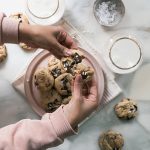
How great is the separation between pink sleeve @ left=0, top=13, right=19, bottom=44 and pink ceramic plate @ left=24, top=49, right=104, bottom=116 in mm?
101

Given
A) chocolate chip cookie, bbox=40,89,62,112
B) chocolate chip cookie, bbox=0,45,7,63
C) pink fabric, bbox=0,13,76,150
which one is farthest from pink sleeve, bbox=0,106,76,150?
chocolate chip cookie, bbox=0,45,7,63

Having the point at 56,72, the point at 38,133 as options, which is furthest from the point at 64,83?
the point at 38,133

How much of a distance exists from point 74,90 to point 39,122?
101mm

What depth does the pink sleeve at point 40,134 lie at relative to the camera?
88cm

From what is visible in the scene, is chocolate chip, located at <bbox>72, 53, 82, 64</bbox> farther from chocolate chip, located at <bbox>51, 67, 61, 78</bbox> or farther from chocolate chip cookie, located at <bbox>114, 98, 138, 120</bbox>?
chocolate chip cookie, located at <bbox>114, 98, 138, 120</bbox>

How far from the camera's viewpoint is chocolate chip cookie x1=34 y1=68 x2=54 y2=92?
0.99m

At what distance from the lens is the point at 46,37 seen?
94 centimetres

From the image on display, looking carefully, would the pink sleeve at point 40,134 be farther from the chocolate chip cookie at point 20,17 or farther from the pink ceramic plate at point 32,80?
the chocolate chip cookie at point 20,17

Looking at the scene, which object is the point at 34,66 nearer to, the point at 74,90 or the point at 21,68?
the point at 21,68

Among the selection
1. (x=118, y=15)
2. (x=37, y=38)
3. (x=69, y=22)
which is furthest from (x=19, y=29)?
(x=118, y=15)

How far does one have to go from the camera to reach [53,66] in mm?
1002

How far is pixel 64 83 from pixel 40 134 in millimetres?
145

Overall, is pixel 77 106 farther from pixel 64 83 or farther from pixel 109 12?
pixel 109 12

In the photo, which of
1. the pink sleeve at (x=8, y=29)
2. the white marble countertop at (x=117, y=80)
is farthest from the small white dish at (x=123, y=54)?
the pink sleeve at (x=8, y=29)
